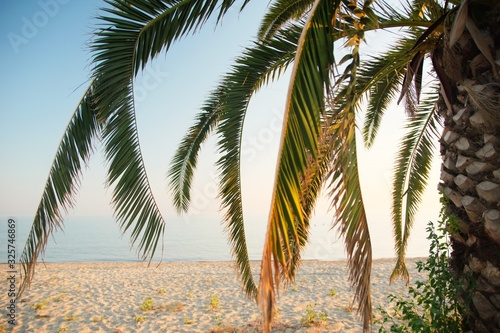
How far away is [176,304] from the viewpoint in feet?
26.2

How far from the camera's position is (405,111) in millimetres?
5086

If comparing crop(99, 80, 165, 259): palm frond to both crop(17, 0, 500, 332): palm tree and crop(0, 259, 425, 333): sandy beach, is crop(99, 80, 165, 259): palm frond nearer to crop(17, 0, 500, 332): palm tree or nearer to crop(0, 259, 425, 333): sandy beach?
crop(17, 0, 500, 332): palm tree

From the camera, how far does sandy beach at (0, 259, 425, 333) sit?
6.48 m

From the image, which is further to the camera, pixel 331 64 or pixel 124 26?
pixel 124 26

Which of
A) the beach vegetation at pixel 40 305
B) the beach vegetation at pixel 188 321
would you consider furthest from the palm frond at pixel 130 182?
the beach vegetation at pixel 40 305

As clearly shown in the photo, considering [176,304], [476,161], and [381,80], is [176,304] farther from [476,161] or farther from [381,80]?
[476,161]

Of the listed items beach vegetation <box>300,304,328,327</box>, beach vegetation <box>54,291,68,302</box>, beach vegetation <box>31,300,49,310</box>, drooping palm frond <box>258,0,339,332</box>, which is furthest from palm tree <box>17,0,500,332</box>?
beach vegetation <box>54,291,68,302</box>

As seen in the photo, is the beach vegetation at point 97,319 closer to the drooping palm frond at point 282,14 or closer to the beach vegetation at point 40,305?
the beach vegetation at point 40,305

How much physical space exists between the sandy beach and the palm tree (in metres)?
2.23

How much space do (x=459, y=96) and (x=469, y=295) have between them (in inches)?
72.8

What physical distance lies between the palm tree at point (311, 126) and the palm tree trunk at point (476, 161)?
0.01 meters

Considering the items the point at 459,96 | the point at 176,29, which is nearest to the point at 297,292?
the point at 459,96

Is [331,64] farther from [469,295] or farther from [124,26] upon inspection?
[469,295]

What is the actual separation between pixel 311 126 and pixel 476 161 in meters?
1.88
